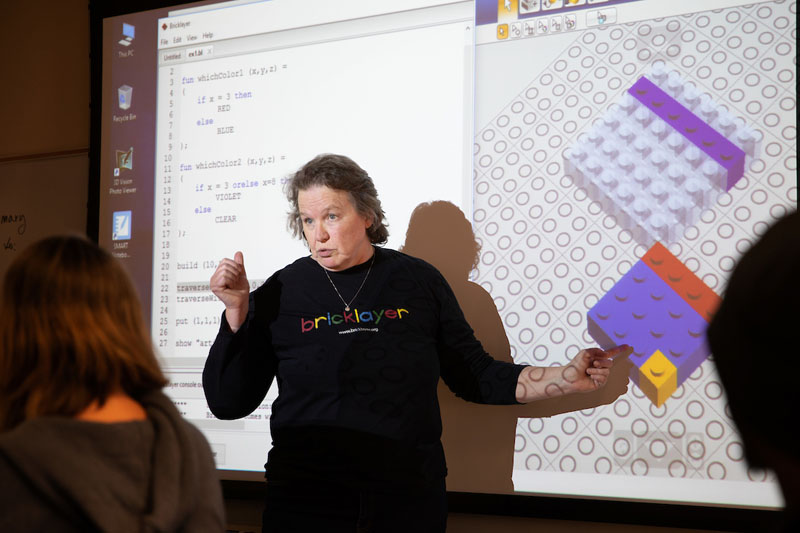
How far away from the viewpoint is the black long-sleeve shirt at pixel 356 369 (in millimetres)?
1645

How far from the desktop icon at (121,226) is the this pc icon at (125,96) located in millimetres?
387

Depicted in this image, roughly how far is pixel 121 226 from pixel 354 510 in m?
1.44

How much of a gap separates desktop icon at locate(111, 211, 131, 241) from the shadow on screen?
3.49ft

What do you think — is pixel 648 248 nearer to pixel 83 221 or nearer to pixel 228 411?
pixel 228 411

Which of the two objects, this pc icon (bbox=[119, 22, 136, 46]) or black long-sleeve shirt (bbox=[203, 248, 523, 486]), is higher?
this pc icon (bbox=[119, 22, 136, 46])

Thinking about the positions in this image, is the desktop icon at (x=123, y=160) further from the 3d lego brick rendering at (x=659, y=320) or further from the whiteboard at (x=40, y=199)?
the 3d lego brick rendering at (x=659, y=320)

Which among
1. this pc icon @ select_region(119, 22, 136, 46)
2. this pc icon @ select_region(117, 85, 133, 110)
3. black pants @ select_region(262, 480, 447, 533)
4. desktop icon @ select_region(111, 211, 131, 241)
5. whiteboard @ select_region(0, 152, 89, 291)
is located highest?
this pc icon @ select_region(119, 22, 136, 46)

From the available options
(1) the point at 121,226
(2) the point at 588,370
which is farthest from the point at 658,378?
(1) the point at 121,226

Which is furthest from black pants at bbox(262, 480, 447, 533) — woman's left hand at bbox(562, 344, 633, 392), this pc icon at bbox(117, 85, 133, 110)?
this pc icon at bbox(117, 85, 133, 110)

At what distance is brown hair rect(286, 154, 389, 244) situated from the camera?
186 centimetres

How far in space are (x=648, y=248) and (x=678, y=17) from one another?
0.60 metres

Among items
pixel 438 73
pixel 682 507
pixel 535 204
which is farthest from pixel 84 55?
pixel 682 507

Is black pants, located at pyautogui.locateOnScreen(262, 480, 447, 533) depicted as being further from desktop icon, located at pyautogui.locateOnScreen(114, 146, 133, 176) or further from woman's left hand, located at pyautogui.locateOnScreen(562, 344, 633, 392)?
desktop icon, located at pyautogui.locateOnScreen(114, 146, 133, 176)

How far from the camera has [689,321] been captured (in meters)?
1.75
